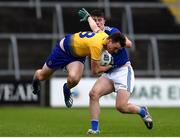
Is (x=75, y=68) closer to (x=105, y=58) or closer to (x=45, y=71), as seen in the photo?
(x=45, y=71)

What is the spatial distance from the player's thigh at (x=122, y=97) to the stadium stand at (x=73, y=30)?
12257mm

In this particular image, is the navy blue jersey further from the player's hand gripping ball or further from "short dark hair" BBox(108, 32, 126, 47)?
"short dark hair" BBox(108, 32, 126, 47)

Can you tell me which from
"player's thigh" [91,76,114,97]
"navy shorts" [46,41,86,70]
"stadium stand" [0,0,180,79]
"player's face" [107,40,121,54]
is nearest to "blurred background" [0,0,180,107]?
"stadium stand" [0,0,180,79]

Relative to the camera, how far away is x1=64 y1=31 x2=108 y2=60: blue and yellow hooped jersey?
38.1 ft

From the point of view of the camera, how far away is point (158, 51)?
27.2 metres

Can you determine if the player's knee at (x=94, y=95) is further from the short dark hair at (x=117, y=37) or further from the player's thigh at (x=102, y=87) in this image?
the short dark hair at (x=117, y=37)

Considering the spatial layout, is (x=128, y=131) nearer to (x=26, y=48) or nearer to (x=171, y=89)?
(x=171, y=89)

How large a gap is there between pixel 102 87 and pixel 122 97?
379 mm

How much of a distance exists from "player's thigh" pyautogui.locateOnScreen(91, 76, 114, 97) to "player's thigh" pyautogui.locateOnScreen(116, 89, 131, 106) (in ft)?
0.72

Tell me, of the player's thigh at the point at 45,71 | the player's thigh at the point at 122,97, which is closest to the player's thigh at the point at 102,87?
the player's thigh at the point at 122,97

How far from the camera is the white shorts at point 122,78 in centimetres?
1213

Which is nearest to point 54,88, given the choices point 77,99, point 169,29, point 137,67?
point 77,99

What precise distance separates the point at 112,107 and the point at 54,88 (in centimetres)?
196

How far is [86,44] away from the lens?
11930mm
